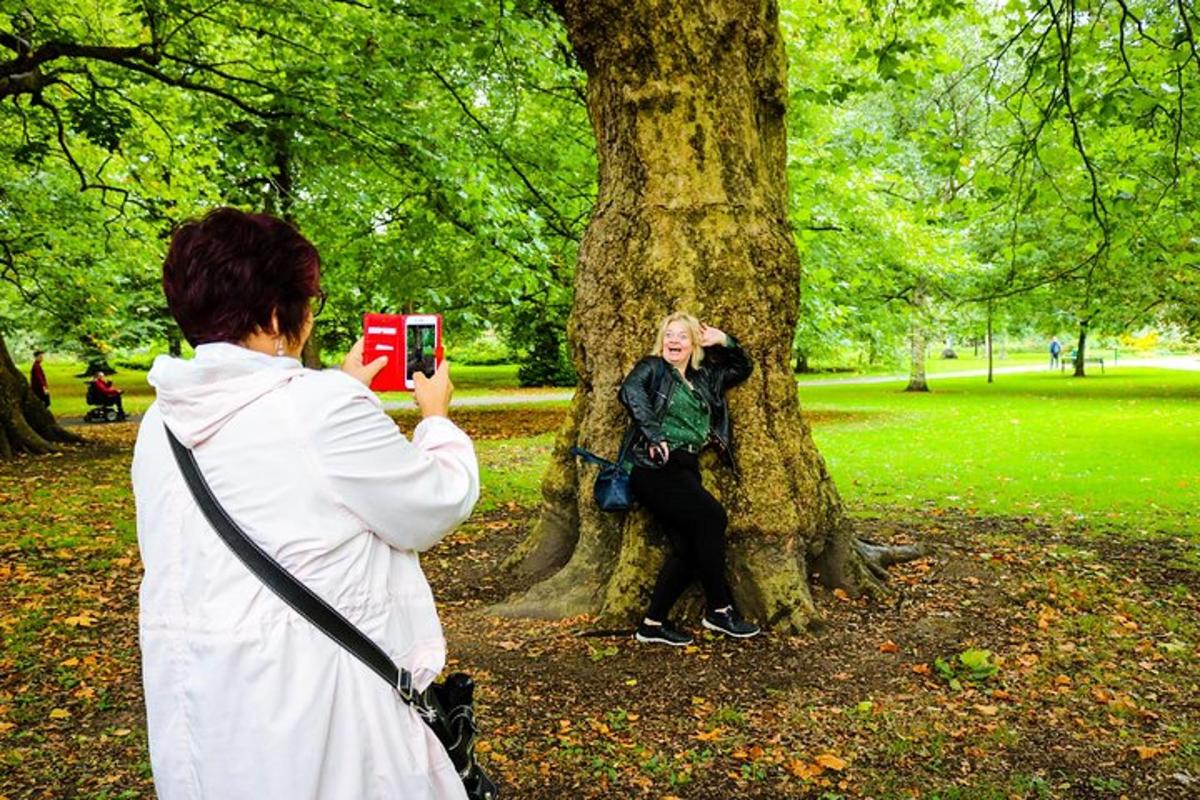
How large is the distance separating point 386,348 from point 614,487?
3362 mm

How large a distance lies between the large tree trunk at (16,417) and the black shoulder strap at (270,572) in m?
15.8

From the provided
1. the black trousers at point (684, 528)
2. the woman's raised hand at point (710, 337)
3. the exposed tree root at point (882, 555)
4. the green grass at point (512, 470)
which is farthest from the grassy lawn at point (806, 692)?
the green grass at point (512, 470)

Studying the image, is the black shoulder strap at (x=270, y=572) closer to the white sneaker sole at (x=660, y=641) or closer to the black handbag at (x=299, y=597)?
the black handbag at (x=299, y=597)

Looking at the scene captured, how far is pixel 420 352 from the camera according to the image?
230cm

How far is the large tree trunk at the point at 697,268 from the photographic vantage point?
5.83 metres

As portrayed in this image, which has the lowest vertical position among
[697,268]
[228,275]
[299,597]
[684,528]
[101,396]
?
[101,396]

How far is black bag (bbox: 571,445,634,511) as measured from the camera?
546 cm

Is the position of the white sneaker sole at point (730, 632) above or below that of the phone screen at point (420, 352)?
below

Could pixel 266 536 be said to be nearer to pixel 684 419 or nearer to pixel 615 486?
pixel 615 486

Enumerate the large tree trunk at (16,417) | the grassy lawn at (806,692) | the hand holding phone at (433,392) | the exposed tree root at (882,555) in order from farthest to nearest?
the large tree trunk at (16,417) → the exposed tree root at (882,555) → the grassy lawn at (806,692) → the hand holding phone at (433,392)

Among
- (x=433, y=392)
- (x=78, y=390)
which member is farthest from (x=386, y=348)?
(x=78, y=390)

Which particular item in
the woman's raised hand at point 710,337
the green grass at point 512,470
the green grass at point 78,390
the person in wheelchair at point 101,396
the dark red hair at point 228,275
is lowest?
the green grass at point 512,470

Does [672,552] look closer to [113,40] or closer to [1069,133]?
[1069,133]

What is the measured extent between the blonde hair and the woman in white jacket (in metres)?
3.76
